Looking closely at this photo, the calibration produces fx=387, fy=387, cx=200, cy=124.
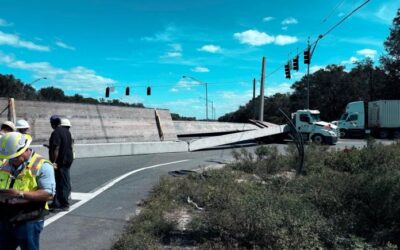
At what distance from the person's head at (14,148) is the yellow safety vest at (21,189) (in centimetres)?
8

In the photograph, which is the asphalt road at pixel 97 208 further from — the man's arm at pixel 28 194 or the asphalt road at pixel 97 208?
the man's arm at pixel 28 194

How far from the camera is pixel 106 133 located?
2325 centimetres

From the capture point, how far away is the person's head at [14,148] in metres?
3.31

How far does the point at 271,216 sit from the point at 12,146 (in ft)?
11.0

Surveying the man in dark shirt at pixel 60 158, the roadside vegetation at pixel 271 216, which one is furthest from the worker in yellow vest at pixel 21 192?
the man in dark shirt at pixel 60 158

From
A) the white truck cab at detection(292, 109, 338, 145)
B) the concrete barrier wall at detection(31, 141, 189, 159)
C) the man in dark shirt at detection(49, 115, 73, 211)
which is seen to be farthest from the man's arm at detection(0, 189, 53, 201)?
the white truck cab at detection(292, 109, 338, 145)

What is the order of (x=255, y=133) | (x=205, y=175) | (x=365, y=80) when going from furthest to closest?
1. (x=365, y=80)
2. (x=255, y=133)
3. (x=205, y=175)

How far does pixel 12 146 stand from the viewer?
3.33 meters

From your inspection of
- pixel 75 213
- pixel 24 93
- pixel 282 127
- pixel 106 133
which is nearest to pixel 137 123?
pixel 106 133

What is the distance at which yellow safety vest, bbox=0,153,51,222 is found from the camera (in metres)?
3.40

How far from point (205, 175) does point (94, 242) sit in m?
6.17

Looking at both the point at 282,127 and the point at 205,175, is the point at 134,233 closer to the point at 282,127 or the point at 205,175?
the point at 205,175

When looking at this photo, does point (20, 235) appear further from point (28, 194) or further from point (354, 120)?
point (354, 120)

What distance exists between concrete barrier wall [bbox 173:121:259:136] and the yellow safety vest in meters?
26.3
